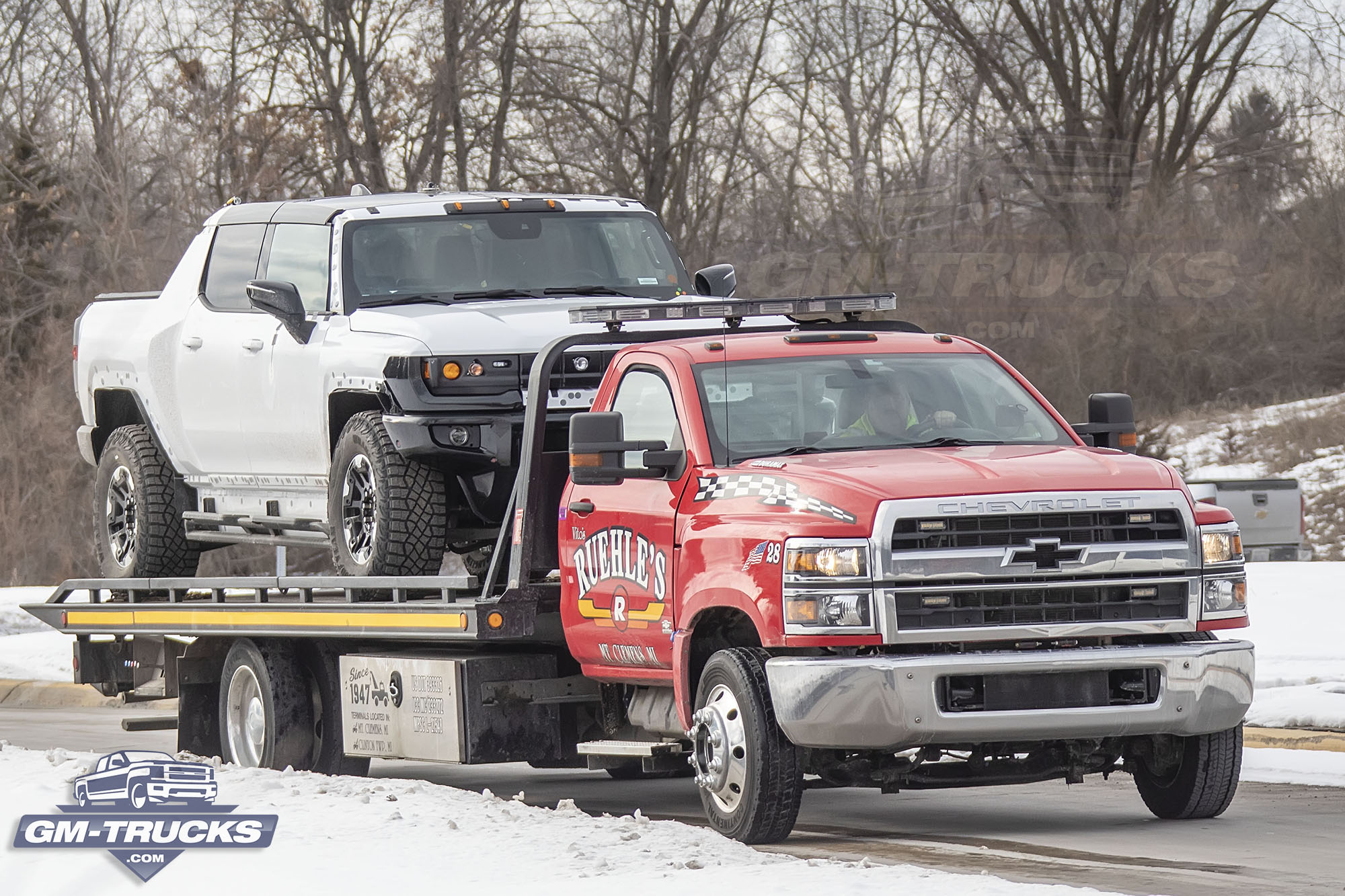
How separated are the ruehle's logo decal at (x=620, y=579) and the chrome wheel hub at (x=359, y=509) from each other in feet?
5.23

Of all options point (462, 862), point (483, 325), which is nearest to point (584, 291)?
point (483, 325)

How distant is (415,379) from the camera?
10164mm

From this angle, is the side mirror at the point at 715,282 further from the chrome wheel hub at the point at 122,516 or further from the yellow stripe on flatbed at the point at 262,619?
the chrome wheel hub at the point at 122,516

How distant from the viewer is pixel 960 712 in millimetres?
7613

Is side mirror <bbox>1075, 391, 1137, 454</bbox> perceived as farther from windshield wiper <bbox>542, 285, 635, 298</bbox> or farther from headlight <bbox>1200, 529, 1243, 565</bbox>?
windshield wiper <bbox>542, 285, 635, 298</bbox>

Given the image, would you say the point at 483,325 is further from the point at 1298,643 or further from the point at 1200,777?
the point at 1298,643

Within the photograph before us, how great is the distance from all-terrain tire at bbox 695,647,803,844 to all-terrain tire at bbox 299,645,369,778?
11.9ft

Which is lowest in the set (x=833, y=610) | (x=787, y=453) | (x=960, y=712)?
(x=960, y=712)

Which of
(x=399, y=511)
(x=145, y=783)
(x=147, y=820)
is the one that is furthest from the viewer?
(x=399, y=511)

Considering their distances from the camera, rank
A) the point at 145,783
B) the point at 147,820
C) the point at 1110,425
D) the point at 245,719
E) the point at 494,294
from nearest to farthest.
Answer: the point at 147,820
the point at 145,783
the point at 1110,425
the point at 494,294
the point at 245,719

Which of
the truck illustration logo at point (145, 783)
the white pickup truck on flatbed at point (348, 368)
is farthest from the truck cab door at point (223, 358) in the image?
the truck illustration logo at point (145, 783)

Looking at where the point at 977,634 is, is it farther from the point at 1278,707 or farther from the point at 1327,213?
the point at 1327,213

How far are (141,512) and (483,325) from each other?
11.1ft

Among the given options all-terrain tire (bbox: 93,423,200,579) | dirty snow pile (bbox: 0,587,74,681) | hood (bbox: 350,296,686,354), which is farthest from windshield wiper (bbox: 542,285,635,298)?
dirty snow pile (bbox: 0,587,74,681)
